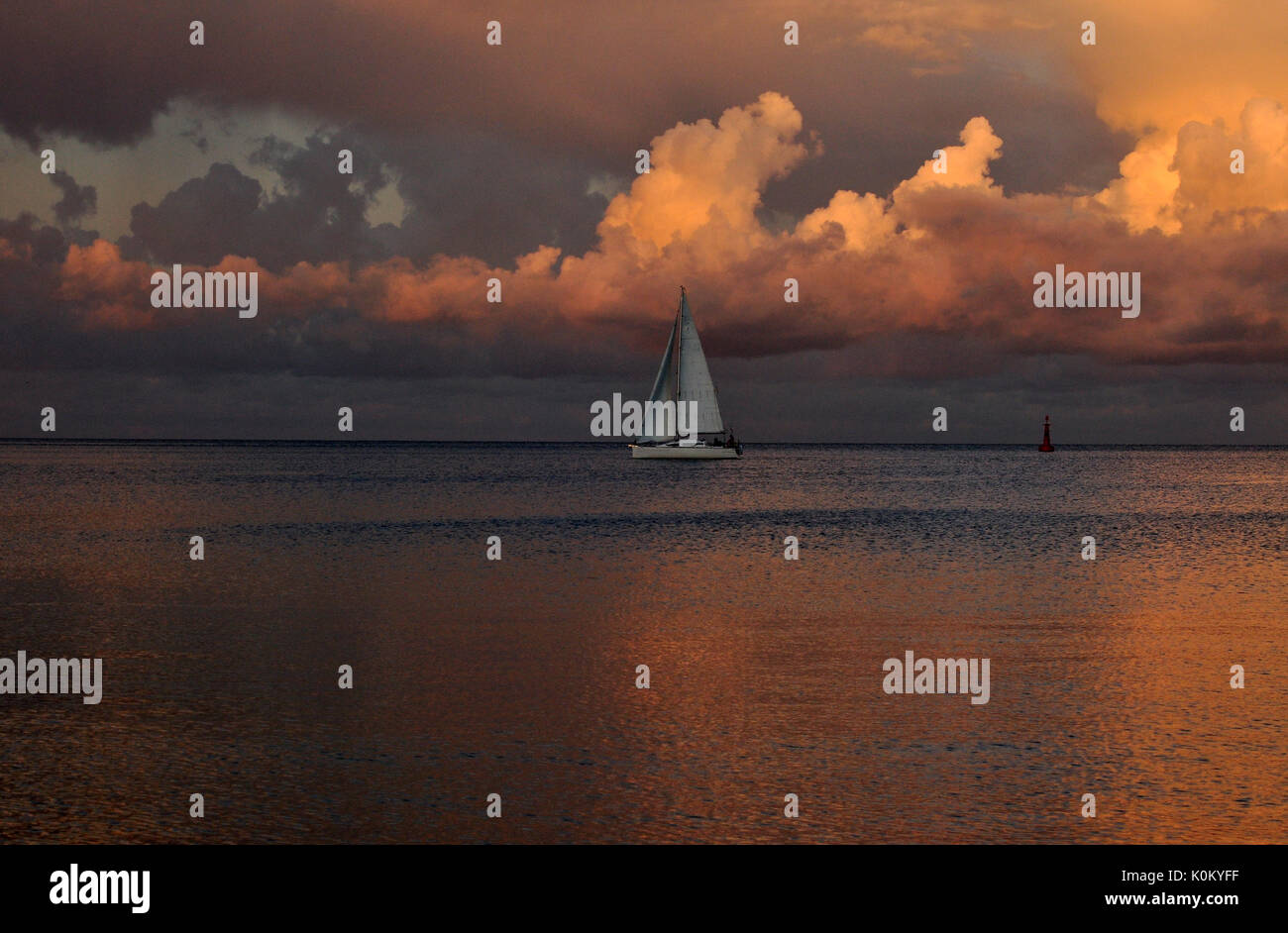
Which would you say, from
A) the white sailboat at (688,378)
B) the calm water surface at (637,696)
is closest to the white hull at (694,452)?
the white sailboat at (688,378)

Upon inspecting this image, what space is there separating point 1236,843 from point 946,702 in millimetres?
6929

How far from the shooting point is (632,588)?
35250 mm

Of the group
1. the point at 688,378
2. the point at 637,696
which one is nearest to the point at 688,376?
the point at 688,378

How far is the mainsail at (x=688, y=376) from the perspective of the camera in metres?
124

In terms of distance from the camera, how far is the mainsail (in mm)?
124125

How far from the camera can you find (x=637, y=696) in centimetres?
1944

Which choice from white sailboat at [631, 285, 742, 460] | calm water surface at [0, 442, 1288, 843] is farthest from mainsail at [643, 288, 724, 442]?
calm water surface at [0, 442, 1288, 843]

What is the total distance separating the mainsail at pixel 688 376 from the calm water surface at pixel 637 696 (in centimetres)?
7640

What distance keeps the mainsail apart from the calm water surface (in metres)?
76.4

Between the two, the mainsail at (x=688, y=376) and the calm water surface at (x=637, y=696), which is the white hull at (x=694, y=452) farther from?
the calm water surface at (x=637, y=696)
